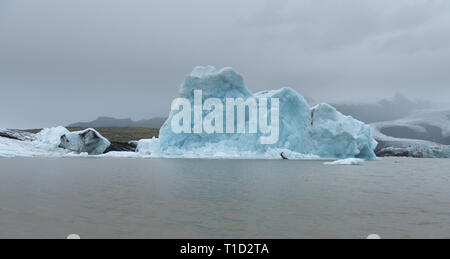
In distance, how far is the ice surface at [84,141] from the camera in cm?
4437

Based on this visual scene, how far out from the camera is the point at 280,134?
36156mm

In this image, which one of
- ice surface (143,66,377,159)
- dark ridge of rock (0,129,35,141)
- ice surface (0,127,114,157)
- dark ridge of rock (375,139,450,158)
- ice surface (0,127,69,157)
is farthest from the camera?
dark ridge of rock (375,139,450,158)

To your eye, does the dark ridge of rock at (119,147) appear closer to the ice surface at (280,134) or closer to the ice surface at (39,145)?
the ice surface at (39,145)

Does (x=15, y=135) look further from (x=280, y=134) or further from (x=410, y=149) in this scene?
(x=410, y=149)

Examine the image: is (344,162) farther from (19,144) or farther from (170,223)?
(19,144)

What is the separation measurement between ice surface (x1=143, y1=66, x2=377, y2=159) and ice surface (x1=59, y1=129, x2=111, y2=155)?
11.2 meters

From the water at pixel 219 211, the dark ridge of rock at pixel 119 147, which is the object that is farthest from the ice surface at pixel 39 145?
the water at pixel 219 211

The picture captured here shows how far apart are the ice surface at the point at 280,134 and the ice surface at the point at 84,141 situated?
36.7 ft

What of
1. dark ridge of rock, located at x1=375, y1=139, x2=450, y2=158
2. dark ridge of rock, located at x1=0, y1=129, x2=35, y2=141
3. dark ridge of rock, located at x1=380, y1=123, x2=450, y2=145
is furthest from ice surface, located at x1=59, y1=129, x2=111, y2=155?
dark ridge of rock, located at x1=380, y1=123, x2=450, y2=145

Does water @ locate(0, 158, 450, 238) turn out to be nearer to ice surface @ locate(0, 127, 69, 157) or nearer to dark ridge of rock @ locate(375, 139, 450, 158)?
ice surface @ locate(0, 127, 69, 157)

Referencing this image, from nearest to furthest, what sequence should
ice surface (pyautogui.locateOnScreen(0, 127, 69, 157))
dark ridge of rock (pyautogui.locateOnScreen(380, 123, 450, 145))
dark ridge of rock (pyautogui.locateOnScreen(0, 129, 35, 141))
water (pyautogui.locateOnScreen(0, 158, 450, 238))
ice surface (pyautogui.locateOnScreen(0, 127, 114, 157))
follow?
water (pyautogui.locateOnScreen(0, 158, 450, 238)) → ice surface (pyautogui.locateOnScreen(0, 127, 69, 157)) → ice surface (pyautogui.locateOnScreen(0, 127, 114, 157)) → dark ridge of rock (pyautogui.locateOnScreen(0, 129, 35, 141)) → dark ridge of rock (pyautogui.locateOnScreen(380, 123, 450, 145))

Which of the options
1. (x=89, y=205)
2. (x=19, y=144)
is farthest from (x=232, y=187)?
(x=19, y=144)

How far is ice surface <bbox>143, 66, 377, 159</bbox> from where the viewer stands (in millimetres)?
36469
